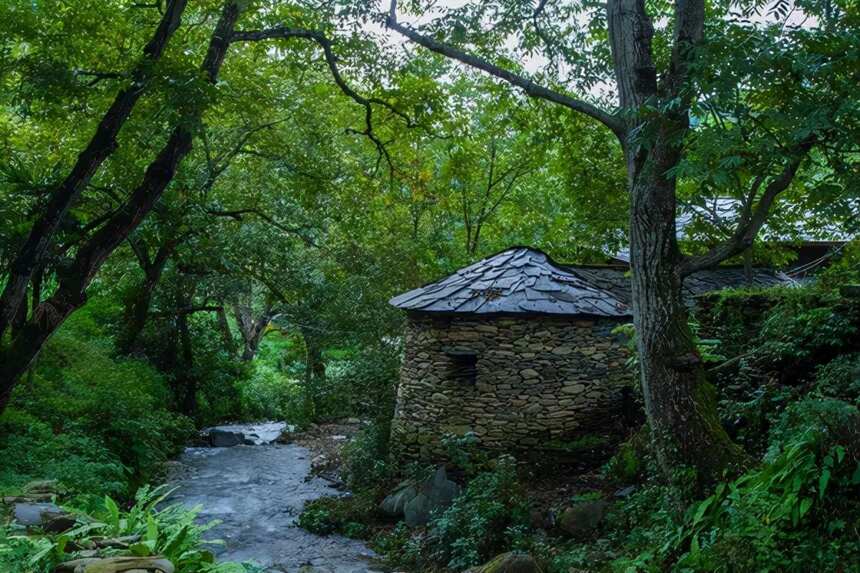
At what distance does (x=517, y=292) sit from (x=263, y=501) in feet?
17.0

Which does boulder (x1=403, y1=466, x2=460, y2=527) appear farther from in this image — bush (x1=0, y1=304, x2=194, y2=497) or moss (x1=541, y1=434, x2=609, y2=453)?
bush (x1=0, y1=304, x2=194, y2=497)

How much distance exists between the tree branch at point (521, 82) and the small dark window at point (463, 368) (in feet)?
15.3

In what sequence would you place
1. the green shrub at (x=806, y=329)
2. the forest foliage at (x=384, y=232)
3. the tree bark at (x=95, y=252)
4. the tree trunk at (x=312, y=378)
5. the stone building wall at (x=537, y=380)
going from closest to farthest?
1. the forest foliage at (x=384, y=232)
2. the green shrub at (x=806, y=329)
3. the tree bark at (x=95, y=252)
4. the stone building wall at (x=537, y=380)
5. the tree trunk at (x=312, y=378)

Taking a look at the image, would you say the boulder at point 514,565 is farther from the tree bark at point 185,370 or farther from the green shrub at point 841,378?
the tree bark at point 185,370

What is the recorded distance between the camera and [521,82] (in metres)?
6.35

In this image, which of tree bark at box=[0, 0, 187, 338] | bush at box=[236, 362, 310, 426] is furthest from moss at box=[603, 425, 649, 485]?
bush at box=[236, 362, 310, 426]

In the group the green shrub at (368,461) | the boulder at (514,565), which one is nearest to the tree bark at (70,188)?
the boulder at (514,565)

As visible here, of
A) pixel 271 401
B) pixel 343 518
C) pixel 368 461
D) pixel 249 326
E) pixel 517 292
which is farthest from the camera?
pixel 249 326

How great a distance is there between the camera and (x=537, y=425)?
9.80 m

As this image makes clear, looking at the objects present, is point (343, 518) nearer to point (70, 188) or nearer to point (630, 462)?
point (630, 462)

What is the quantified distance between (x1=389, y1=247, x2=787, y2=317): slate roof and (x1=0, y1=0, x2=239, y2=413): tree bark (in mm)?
3903

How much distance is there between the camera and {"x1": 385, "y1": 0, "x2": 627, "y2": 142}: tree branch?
614 centimetres

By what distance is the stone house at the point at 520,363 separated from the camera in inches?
387

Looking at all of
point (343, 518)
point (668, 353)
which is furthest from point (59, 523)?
point (343, 518)
